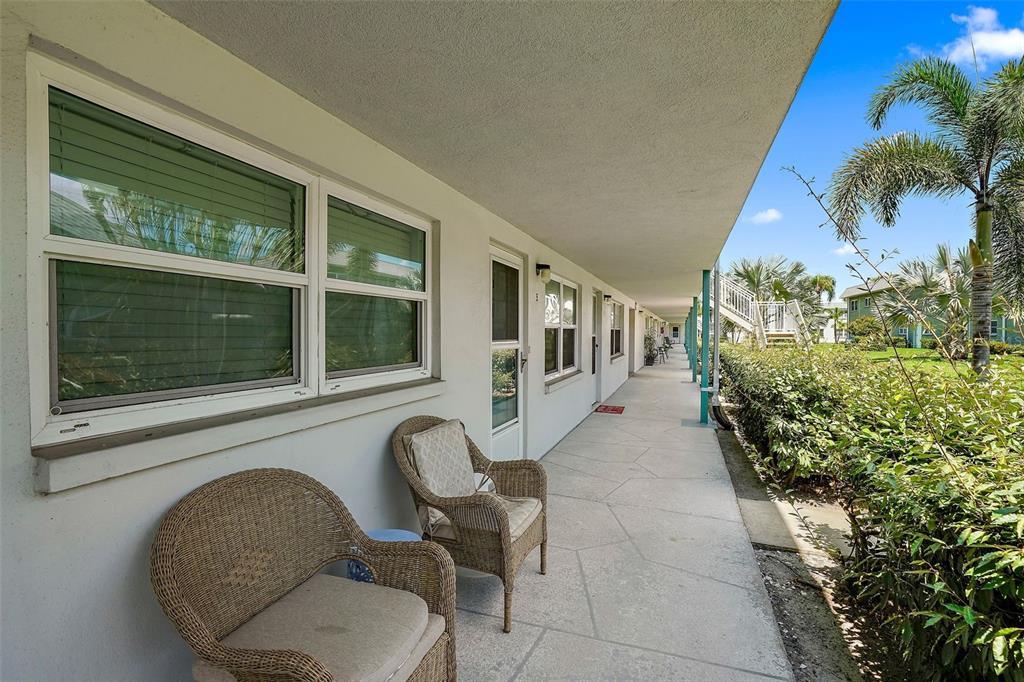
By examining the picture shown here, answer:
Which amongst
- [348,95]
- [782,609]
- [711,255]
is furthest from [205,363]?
[711,255]

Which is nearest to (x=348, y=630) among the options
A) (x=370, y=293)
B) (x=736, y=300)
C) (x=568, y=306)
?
(x=370, y=293)

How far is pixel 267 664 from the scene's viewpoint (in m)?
1.27

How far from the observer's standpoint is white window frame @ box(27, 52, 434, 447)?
1.31 metres

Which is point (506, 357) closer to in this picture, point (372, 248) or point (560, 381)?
point (560, 381)

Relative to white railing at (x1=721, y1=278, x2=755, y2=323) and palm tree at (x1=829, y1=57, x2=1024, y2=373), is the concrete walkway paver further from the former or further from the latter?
white railing at (x1=721, y1=278, x2=755, y2=323)

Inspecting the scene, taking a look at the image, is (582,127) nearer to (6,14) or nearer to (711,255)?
(6,14)

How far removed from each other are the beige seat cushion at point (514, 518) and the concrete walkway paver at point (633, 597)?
1.46 feet

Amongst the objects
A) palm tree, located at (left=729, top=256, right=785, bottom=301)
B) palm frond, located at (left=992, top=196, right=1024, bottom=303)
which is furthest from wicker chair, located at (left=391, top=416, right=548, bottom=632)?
palm tree, located at (left=729, top=256, right=785, bottom=301)

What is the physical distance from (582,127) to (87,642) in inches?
110

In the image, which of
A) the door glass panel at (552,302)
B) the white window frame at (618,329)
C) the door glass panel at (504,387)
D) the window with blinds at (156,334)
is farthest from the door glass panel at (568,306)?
the window with blinds at (156,334)

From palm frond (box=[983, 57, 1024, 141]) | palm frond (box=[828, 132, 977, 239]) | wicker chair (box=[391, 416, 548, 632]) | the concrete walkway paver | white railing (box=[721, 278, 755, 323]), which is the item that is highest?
palm frond (box=[983, 57, 1024, 141])

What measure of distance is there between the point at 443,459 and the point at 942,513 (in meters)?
2.33

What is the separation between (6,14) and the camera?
1.22 metres

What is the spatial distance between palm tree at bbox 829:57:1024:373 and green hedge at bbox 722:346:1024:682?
640 centimetres
